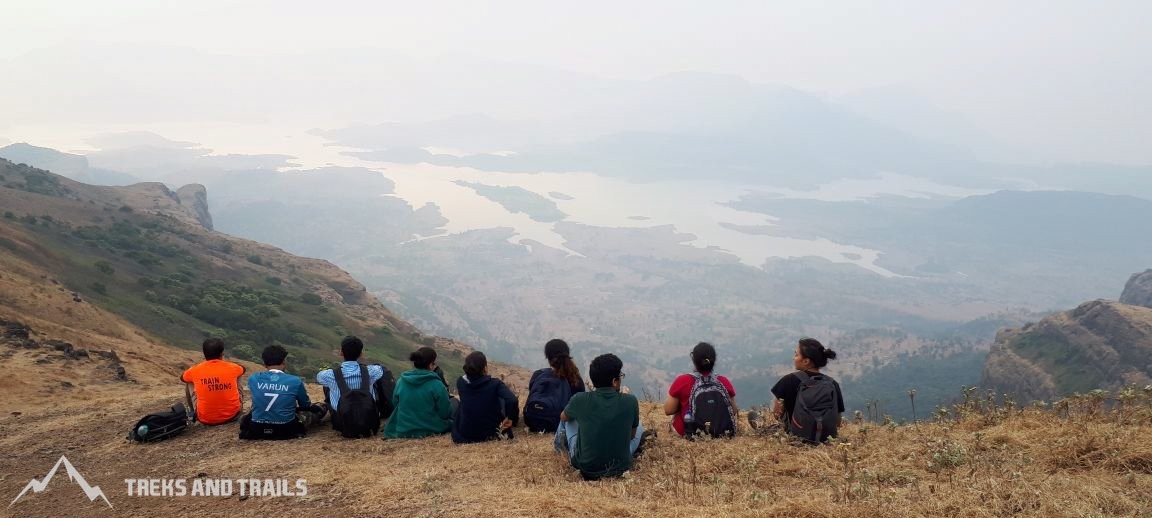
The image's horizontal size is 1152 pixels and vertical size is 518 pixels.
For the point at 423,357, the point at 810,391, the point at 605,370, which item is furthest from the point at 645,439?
the point at 423,357

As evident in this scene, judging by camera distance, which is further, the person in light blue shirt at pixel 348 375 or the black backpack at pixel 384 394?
the black backpack at pixel 384 394

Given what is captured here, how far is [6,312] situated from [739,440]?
24472mm

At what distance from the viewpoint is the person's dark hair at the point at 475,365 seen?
8.93m

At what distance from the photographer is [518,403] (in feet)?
32.4

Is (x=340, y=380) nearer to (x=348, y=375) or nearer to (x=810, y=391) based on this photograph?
(x=348, y=375)

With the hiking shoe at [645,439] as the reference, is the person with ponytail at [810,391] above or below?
above

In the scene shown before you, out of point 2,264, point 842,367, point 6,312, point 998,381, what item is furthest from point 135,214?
point 842,367

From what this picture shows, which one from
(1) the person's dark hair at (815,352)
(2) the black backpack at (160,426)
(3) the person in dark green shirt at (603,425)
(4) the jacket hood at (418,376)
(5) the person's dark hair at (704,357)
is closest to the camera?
(3) the person in dark green shirt at (603,425)

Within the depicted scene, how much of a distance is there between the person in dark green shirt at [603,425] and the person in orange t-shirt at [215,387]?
6428mm

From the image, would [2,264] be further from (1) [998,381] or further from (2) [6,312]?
(1) [998,381]

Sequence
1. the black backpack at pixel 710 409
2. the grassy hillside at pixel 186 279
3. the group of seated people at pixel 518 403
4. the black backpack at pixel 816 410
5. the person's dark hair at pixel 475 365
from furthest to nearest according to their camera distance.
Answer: the grassy hillside at pixel 186 279
the person's dark hair at pixel 475 365
the black backpack at pixel 710 409
the black backpack at pixel 816 410
the group of seated people at pixel 518 403

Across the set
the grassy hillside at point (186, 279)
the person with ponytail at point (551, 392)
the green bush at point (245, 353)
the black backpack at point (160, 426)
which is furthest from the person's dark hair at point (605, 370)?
the green bush at point (245, 353)

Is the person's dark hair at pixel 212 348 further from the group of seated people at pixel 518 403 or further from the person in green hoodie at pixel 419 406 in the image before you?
the person in green hoodie at pixel 419 406

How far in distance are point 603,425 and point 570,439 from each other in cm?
67
